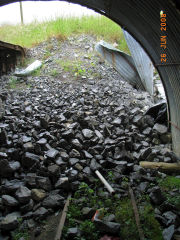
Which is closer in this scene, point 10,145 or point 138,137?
point 10,145

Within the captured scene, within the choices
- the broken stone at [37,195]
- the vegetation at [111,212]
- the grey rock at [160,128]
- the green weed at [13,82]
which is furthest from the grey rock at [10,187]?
the green weed at [13,82]

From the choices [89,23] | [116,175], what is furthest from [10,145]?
[89,23]

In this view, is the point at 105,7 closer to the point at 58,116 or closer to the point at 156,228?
the point at 58,116

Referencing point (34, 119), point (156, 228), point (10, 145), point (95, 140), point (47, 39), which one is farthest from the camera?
point (47, 39)

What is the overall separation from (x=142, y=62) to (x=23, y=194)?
6035 millimetres

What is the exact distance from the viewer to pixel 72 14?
1130 centimetres

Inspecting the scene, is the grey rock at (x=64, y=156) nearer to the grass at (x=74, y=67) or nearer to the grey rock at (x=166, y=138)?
the grey rock at (x=166, y=138)

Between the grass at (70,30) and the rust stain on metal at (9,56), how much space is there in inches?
69.7

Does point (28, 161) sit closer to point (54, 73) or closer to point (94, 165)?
point (94, 165)

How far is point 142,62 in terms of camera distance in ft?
23.9

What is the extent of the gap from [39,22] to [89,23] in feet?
10.5

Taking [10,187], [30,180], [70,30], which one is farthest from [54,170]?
[70,30]

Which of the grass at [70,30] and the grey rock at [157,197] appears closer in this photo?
the grey rock at [157,197]

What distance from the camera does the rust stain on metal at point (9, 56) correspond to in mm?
8117
